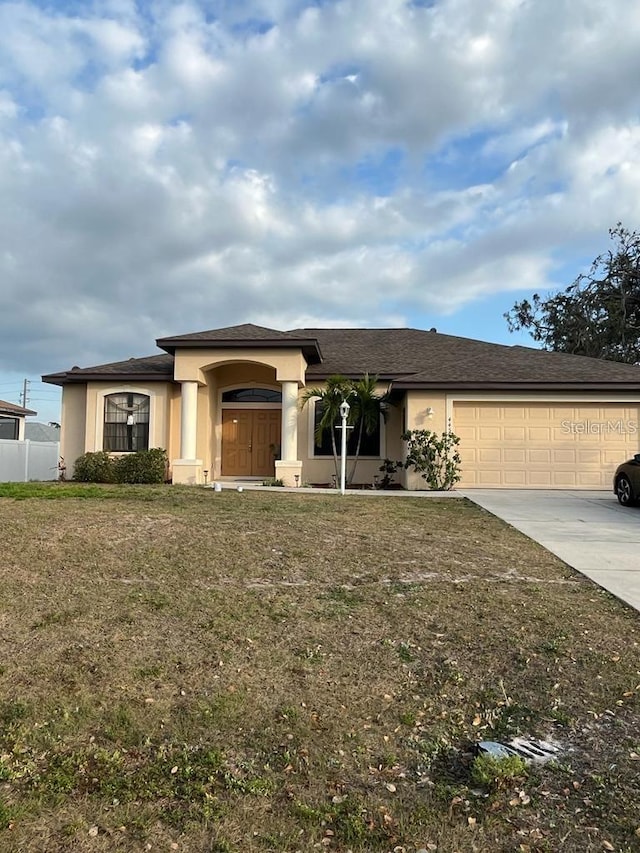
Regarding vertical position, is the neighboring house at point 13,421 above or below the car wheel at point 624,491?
above

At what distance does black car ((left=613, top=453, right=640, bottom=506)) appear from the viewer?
1128 cm

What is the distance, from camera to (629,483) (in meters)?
11.5

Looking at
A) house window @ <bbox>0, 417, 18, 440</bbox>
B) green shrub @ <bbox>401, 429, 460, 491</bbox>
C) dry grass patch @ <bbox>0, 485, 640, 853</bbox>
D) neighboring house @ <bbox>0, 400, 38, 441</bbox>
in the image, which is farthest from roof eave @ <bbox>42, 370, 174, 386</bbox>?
house window @ <bbox>0, 417, 18, 440</bbox>

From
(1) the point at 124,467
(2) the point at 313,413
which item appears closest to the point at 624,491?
(2) the point at 313,413

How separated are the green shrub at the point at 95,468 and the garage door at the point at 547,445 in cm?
949

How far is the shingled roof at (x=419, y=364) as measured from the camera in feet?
48.3

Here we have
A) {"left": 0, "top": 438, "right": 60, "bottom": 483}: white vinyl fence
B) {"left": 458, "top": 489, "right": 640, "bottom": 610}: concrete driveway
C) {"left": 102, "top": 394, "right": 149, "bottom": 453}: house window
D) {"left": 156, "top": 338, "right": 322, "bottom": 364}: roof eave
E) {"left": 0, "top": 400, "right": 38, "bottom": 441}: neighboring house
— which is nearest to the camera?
{"left": 458, "top": 489, "right": 640, "bottom": 610}: concrete driveway

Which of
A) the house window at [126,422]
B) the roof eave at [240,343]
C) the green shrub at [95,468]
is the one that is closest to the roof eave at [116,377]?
the house window at [126,422]

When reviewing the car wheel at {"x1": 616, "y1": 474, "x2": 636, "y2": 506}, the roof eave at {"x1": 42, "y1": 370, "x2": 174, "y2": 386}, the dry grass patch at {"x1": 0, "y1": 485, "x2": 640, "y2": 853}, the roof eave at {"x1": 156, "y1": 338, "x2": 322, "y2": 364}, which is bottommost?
the dry grass patch at {"x1": 0, "y1": 485, "x2": 640, "y2": 853}

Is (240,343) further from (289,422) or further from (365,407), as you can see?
(365,407)

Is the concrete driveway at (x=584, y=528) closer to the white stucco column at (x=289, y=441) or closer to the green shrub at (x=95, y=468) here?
the white stucco column at (x=289, y=441)

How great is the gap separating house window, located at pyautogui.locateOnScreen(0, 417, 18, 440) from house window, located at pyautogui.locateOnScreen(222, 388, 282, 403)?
16065 mm

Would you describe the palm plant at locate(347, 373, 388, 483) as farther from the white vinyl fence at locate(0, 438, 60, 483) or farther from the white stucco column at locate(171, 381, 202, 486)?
the white vinyl fence at locate(0, 438, 60, 483)

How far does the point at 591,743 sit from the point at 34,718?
2813 millimetres
